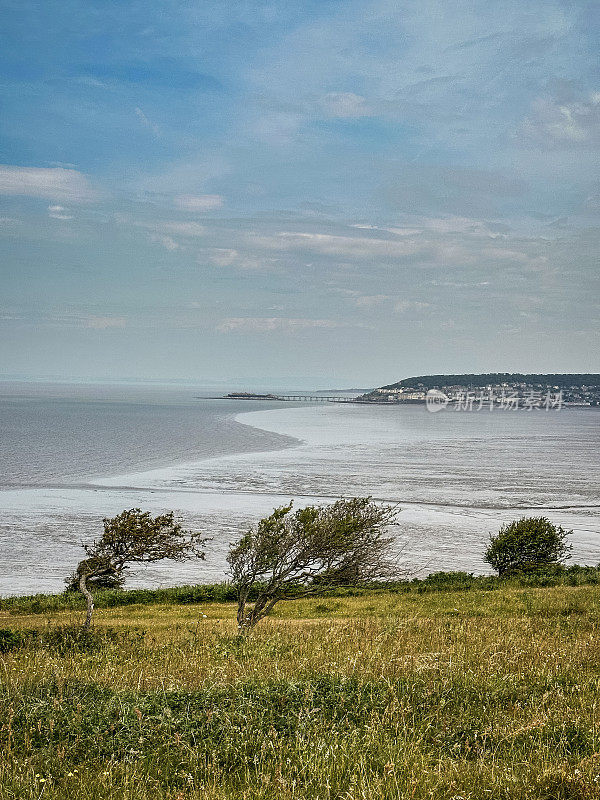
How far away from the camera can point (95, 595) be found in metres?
29.7

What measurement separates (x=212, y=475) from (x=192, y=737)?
64.0 m

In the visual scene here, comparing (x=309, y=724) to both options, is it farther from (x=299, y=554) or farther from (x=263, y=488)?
(x=263, y=488)

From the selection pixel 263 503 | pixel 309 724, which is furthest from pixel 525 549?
pixel 309 724

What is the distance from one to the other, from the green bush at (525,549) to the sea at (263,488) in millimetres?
2297

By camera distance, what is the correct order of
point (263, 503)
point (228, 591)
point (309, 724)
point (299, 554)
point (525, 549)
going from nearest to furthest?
point (309, 724), point (299, 554), point (228, 591), point (525, 549), point (263, 503)

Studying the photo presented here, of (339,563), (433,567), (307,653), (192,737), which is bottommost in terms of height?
(433,567)

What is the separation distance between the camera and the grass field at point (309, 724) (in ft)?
15.5

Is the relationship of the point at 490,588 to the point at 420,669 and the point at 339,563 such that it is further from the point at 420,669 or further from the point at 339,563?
the point at 420,669

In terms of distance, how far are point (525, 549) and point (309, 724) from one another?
1270 inches

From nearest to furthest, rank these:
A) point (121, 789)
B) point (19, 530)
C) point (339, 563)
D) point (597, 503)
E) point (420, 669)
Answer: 1. point (121, 789)
2. point (420, 669)
3. point (339, 563)
4. point (19, 530)
5. point (597, 503)

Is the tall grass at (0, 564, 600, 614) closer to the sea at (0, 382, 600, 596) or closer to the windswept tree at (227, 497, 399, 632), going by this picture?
the sea at (0, 382, 600, 596)

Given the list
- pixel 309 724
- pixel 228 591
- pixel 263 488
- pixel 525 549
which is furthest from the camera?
pixel 263 488

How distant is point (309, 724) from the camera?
5816 mm

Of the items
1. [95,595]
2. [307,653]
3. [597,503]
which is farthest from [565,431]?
[307,653]
